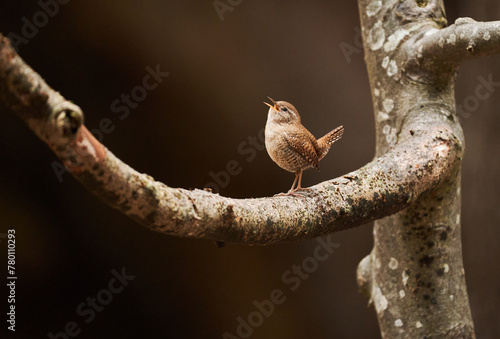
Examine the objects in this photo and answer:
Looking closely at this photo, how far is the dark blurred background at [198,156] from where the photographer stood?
3084 mm

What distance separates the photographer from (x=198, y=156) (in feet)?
11.6

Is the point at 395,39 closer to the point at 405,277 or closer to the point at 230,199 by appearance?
the point at 405,277

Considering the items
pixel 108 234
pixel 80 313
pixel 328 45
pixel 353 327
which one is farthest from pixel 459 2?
pixel 80 313

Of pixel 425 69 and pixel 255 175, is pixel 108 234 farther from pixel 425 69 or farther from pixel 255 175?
pixel 425 69

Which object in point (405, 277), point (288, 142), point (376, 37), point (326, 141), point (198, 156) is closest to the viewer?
point (288, 142)

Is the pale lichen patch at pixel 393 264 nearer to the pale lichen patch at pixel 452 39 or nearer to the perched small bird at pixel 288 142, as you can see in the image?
the perched small bird at pixel 288 142

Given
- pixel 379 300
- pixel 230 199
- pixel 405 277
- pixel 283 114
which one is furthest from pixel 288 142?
pixel 379 300

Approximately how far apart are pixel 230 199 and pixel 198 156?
213cm

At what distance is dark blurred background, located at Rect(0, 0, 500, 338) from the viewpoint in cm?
308

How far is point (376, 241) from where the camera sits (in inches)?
97.0

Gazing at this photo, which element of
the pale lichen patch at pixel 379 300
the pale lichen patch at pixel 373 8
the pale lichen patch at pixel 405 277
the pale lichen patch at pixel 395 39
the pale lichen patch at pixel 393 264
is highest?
the pale lichen patch at pixel 373 8

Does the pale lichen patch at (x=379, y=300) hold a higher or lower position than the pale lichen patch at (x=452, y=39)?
lower

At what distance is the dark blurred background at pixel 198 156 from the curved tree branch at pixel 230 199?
163 centimetres

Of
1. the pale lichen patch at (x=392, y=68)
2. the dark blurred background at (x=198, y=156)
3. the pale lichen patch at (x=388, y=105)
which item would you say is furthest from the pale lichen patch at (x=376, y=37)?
the dark blurred background at (x=198, y=156)
